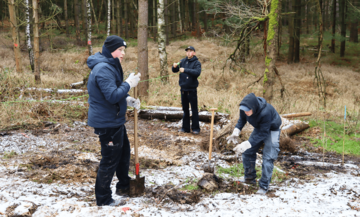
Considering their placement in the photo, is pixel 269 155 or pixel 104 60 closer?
pixel 104 60

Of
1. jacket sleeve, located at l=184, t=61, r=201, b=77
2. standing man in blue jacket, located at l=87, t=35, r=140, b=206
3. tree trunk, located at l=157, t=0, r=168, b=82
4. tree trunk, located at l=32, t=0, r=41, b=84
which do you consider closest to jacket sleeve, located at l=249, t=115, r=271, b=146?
standing man in blue jacket, located at l=87, t=35, r=140, b=206

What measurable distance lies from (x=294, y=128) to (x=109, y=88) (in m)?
5.21

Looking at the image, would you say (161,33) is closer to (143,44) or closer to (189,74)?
(143,44)

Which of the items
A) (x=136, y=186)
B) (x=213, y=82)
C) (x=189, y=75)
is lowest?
(x=136, y=186)

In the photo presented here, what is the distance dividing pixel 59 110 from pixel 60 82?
5.06m

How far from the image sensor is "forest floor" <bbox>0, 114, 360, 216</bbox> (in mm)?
3223

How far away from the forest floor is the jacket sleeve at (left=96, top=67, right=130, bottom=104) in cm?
131

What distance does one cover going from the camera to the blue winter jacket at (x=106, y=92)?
281cm

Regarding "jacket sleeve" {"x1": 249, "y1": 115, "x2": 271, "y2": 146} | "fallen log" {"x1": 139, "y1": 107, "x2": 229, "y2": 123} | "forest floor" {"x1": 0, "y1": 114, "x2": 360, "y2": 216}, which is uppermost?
"jacket sleeve" {"x1": 249, "y1": 115, "x2": 271, "y2": 146}

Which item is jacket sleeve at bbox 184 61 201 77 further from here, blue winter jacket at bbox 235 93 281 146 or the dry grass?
blue winter jacket at bbox 235 93 281 146

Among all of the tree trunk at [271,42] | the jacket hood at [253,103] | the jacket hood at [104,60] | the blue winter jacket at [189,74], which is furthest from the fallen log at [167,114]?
the jacket hood at [104,60]

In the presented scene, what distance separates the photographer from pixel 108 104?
294 cm

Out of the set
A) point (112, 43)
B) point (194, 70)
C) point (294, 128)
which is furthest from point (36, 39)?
point (294, 128)

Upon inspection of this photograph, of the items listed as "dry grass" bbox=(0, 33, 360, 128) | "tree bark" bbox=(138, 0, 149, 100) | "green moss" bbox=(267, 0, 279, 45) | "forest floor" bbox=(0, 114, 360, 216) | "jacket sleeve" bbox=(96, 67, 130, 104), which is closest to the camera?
"jacket sleeve" bbox=(96, 67, 130, 104)
